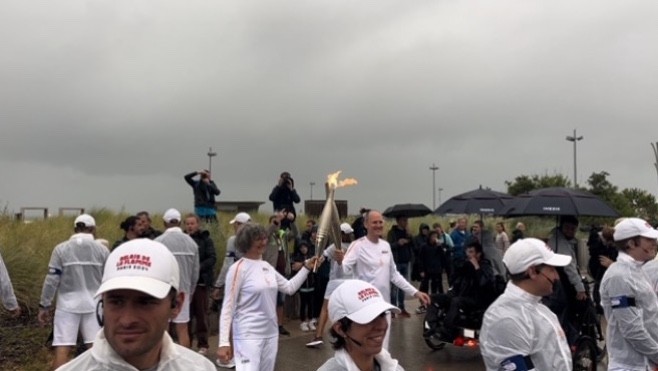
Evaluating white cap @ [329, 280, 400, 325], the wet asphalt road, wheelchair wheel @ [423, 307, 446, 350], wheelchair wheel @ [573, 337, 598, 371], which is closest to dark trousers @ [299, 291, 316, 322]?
the wet asphalt road

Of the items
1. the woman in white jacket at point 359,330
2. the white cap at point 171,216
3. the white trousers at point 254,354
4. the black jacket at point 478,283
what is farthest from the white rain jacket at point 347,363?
the black jacket at point 478,283

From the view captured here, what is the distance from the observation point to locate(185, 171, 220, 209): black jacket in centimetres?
1439

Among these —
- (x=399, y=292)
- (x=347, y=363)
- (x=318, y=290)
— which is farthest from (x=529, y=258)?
(x=399, y=292)

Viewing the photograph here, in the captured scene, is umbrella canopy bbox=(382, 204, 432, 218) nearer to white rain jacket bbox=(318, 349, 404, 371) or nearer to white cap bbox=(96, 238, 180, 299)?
white rain jacket bbox=(318, 349, 404, 371)

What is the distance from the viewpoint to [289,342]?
1040 centimetres

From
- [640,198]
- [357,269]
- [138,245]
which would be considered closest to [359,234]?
[357,269]

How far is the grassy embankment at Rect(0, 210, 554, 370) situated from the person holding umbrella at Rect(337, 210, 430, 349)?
163 inches

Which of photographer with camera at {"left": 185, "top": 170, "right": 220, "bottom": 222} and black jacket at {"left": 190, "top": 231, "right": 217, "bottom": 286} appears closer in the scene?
black jacket at {"left": 190, "top": 231, "right": 217, "bottom": 286}

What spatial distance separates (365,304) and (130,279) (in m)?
1.21

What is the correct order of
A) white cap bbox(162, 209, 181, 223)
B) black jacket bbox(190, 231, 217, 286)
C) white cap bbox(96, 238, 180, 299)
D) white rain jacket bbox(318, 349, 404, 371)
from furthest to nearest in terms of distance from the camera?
black jacket bbox(190, 231, 217, 286) < white cap bbox(162, 209, 181, 223) < white rain jacket bbox(318, 349, 404, 371) < white cap bbox(96, 238, 180, 299)

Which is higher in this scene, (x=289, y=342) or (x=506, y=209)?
(x=506, y=209)

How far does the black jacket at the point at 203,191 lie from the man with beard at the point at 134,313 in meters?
12.3

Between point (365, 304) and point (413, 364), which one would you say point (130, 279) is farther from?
point (413, 364)

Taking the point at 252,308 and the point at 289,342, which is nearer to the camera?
the point at 252,308
